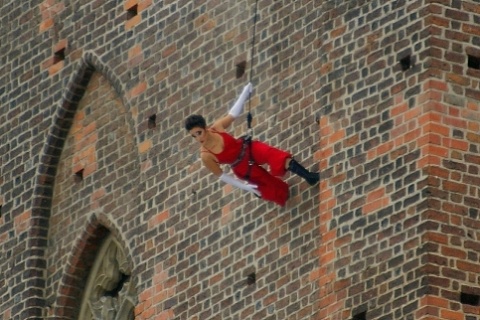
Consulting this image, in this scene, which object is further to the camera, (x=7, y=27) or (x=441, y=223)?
(x=7, y=27)

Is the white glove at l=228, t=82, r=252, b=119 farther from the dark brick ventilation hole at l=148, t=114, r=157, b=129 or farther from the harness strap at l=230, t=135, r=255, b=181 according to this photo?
the dark brick ventilation hole at l=148, t=114, r=157, b=129

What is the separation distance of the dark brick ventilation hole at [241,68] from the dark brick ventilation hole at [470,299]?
4508mm

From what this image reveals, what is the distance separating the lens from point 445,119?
3862 cm

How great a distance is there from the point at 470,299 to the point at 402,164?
4.81ft

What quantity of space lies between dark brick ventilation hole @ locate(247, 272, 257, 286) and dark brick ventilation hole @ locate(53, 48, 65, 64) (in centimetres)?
487

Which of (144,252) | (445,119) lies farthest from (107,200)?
(445,119)

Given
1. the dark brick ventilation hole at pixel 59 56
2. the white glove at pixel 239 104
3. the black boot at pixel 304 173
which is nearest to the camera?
the black boot at pixel 304 173

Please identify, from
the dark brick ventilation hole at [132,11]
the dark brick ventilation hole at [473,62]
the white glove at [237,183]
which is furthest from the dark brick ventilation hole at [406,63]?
the dark brick ventilation hole at [132,11]

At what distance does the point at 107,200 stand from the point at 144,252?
44.8 inches

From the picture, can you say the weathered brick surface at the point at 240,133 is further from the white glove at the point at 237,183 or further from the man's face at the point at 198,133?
the man's face at the point at 198,133

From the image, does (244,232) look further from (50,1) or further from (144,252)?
(50,1)

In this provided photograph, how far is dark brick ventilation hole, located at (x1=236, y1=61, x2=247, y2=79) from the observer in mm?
41500

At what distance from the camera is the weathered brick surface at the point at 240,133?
126 ft

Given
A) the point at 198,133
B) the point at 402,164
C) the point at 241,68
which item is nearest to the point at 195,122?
the point at 198,133
